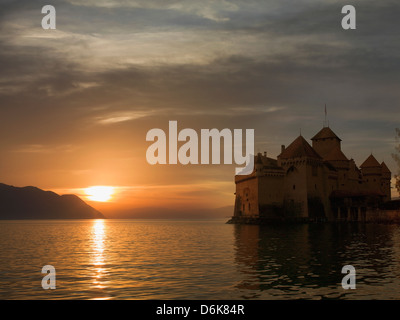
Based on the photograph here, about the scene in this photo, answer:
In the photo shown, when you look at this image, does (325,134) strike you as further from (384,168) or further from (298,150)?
(298,150)

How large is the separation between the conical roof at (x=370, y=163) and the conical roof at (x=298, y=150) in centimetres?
2709

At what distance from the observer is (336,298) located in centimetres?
1503

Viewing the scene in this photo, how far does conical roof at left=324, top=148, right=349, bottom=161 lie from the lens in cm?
9374

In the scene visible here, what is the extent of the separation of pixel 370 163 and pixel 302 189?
1276 inches

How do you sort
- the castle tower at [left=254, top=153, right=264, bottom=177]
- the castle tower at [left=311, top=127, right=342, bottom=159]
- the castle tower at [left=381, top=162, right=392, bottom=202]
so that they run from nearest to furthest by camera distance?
the castle tower at [left=254, top=153, right=264, bottom=177] < the castle tower at [left=311, top=127, right=342, bottom=159] < the castle tower at [left=381, top=162, right=392, bottom=202]

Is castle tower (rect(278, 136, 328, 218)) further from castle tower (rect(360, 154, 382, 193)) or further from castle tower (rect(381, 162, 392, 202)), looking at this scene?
castle tower (rect(381, 162, 392, 202))

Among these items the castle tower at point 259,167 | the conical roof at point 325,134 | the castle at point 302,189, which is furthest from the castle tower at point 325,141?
the castle tower at point 259,167

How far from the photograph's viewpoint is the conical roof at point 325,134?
336 ft

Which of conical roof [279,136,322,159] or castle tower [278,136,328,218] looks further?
conical roof [279,136,322,159]

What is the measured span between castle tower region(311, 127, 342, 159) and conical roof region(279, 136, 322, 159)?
17.2 meters

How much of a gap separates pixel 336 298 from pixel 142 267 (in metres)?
13.0

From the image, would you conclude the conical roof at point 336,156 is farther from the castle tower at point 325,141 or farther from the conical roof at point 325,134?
the conical roof at point 325,134

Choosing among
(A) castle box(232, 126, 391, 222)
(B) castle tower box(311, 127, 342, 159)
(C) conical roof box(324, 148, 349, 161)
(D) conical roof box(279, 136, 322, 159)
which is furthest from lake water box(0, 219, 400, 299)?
(B) castle tower box(311, 127, 342, 159)

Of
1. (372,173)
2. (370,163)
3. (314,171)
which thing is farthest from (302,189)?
(370,163)
